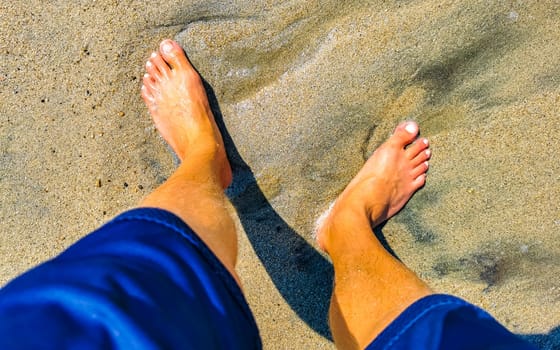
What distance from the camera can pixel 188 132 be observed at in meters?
1.83

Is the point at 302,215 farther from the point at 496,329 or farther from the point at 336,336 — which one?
the point at 496,329

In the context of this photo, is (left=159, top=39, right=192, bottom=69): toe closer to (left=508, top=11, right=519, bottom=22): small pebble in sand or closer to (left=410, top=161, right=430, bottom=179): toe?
(left=410, top=161, right=430, bottom=179): toe

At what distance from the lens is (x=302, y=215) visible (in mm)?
1865

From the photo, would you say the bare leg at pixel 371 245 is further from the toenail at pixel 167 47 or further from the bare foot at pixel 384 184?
the toenail at pixel 167 47

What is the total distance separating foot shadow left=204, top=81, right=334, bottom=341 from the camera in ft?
6.00

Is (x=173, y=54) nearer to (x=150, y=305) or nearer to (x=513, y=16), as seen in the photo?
(x=150, y=305)

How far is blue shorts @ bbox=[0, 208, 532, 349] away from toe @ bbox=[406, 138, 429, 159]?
629mm

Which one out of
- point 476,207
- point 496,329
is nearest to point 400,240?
point 476,207

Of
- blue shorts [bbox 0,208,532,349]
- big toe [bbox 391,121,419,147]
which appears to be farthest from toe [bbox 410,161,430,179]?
blue shorts [bbox 0,208,532,349]

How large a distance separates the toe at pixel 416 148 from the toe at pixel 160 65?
0.94 m

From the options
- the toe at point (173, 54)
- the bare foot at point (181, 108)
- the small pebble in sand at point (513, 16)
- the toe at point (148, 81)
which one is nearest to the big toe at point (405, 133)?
the small pebble in sand at point (513, 16)

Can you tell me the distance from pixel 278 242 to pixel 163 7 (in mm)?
949

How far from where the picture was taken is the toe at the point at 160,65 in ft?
5.77

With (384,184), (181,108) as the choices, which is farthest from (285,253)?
(181,108)
